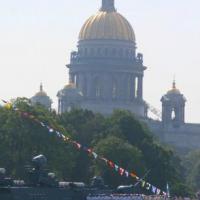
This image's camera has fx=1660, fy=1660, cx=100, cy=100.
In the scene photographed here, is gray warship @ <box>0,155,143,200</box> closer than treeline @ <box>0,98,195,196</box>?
Yes

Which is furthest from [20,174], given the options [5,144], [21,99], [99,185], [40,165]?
[40,165]

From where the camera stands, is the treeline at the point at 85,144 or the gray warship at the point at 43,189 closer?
the gray warship at the point at 43,189

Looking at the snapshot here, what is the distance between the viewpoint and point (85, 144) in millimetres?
147000

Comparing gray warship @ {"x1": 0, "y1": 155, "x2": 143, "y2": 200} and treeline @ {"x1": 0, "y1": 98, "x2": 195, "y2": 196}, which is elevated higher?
treeline @ {"x1": 0, "y1": 98, "x2": 195, "y2": 196}

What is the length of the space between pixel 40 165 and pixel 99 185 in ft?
26.3

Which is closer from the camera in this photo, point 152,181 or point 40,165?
point 40,165

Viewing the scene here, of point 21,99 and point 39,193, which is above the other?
point 21,99

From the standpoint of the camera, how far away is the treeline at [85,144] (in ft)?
388

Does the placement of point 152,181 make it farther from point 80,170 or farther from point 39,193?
point 39,193

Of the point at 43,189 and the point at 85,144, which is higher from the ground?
the point at 85,144

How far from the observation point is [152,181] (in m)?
136

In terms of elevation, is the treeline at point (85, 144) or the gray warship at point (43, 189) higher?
the treeline at point (85, 144)

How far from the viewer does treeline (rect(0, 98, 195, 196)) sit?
118213mm

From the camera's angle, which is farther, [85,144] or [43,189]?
[85,144]
